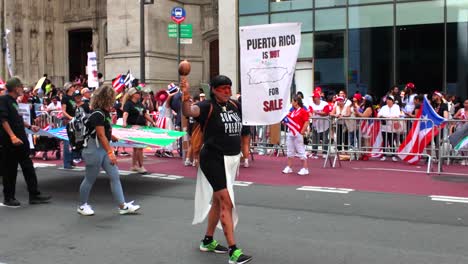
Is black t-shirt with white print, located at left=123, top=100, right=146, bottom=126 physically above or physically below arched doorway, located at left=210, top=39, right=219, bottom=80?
below

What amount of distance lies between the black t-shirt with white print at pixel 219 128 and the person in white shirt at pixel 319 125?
8.44 metres

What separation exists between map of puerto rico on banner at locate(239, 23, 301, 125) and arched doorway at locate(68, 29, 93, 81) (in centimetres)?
2571

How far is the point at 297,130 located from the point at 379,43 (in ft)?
35.1

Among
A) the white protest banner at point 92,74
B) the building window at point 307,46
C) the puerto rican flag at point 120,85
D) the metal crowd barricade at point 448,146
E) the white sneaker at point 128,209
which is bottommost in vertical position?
the white sneaker at point 128,209

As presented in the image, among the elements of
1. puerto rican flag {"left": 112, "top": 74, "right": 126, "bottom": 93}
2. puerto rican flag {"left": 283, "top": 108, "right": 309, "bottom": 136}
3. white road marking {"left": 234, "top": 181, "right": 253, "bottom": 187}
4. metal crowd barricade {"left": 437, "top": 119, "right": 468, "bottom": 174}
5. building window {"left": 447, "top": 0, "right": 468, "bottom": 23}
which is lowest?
white road marking {"left": 234, "top": 181, "right": 253, "bottom": 187}

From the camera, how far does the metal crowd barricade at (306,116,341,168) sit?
14.0m

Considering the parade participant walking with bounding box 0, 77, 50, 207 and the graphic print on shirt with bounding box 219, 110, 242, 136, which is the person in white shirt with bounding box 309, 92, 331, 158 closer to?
the parade participant walking with bounding box 0, 77, 50, 207

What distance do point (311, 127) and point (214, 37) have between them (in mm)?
14690

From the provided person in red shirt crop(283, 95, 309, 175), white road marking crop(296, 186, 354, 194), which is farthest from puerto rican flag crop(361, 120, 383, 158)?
white road marking crop(296, 186, 354, 194)

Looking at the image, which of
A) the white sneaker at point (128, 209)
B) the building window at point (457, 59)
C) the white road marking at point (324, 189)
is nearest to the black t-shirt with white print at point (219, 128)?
the white sneaker at point (128, 209)

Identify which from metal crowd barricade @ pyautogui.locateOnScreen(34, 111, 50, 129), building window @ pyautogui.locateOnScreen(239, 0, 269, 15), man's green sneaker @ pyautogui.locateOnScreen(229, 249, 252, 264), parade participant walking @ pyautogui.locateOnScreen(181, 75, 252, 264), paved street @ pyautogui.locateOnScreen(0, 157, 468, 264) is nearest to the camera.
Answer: man's green sneaker @ pyautogui.locateOnScreen(229, 249, 252, 264)

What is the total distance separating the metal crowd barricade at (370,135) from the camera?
1334cm

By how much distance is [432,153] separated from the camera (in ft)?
41.0

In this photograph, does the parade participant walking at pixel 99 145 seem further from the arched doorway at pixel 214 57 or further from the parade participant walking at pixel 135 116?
the arched doorway at pixel 214 57
